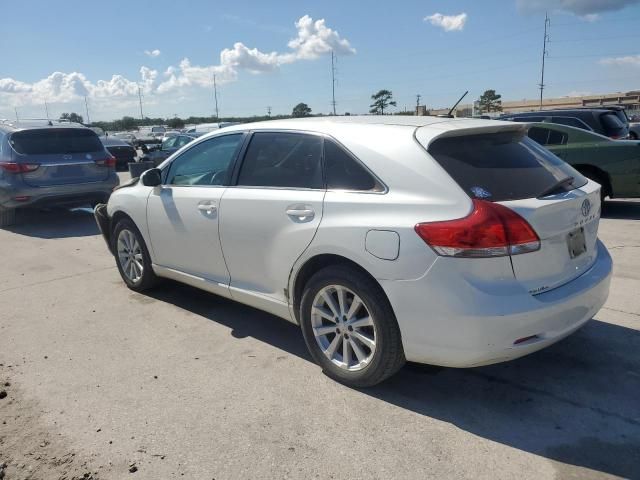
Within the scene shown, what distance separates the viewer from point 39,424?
3127mm

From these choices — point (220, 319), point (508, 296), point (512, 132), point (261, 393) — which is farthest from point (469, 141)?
point (220, 319)

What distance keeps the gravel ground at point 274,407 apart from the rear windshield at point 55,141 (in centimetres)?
509

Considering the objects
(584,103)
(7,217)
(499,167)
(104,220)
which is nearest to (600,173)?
(499,167)

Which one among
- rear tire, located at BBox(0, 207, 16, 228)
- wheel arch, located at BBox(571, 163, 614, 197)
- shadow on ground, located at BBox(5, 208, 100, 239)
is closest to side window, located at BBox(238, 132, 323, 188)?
shadow on ground, located at BBox(5, 208, 100, 239)

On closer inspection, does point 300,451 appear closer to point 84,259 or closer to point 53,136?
point 84,259

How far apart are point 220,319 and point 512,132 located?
279 centimetres

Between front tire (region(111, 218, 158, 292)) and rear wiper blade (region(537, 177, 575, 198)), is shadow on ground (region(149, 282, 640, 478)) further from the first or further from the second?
front tire (region(111, 218, 158, 292))

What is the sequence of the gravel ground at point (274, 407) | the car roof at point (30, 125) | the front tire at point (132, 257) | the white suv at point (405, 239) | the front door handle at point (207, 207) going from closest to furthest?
the gravel ground at point (274, 407)
the white suv at point (405, 239)
the front door handle at point (207, 207)
the front tire at point (132, 257)
the car roof at point (30, 125)

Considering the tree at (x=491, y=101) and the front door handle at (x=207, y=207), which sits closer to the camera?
the front door handle at (x=207, y=207)

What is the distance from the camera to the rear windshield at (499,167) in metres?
2.98

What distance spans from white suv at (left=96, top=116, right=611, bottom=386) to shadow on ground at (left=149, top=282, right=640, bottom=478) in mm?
366

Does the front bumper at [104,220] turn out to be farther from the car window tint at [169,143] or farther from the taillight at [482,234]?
the car window tint at [169,143]

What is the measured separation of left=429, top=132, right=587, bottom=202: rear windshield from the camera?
9.79ft

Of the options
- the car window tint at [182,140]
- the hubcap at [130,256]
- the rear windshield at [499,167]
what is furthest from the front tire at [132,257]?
the car window tint at [182,140]
